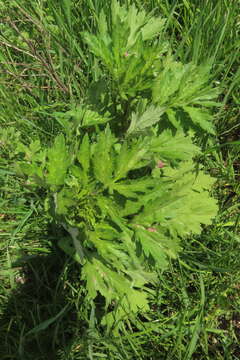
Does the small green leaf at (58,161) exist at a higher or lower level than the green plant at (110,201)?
higher

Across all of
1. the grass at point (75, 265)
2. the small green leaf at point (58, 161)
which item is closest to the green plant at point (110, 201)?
the small green leaf at point (58, 161)

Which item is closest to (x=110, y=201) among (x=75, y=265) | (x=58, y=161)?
(x=58, y=161)

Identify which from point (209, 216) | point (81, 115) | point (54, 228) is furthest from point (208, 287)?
→ point (81, 115)

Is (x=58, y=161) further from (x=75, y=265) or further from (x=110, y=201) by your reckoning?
(x=75, y=265)

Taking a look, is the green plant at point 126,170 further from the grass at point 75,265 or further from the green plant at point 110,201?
the grass at point 75,265

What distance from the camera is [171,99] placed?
1.54 m

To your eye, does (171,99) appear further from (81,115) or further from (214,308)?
(214,308)

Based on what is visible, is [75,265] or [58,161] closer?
A: [58,161]

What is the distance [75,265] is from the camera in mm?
1917

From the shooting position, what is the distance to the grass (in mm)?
1758

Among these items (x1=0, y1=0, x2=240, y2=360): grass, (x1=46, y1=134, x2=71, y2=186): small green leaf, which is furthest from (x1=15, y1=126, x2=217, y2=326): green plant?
(x1=0, y1=0, x2=240, y2=360): grass

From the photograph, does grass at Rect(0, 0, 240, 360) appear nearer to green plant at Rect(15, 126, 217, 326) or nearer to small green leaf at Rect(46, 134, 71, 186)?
green plant at Rect(15, 126, 217, 326)

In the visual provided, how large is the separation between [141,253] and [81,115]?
68 centimetres

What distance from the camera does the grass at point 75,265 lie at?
5.77 ft
